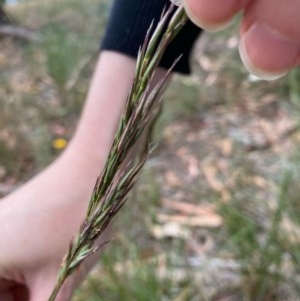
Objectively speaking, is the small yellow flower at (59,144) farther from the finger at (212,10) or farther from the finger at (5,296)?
the finger at (212,10)

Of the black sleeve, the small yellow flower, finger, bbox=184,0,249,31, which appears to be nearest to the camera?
finger, bbox=184,0,249,31

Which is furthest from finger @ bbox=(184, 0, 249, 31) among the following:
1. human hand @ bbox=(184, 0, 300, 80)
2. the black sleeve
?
the black sleeve

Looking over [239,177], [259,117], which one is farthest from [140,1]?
[259,117]

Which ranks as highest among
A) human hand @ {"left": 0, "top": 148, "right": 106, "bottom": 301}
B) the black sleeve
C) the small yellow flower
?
the black sleeve

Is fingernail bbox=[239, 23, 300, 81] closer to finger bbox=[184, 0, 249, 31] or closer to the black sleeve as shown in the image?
finger bbox=[184, 0, 249, 31]

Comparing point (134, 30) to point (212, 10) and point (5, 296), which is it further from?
point (212, 10)

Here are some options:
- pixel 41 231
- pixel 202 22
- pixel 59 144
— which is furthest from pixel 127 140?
pixel 59 144

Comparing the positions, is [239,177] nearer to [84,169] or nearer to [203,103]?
[84,169]

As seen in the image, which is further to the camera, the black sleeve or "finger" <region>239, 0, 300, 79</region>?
the black sleeve
